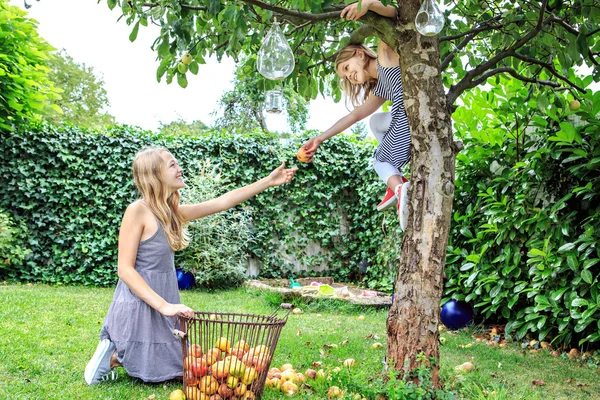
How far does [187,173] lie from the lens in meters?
7.13

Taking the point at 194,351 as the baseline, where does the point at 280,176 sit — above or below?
above

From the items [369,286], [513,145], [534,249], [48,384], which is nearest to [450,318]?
[534,249]

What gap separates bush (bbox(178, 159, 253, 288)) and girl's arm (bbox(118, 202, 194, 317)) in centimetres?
363

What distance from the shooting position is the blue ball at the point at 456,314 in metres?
4.51

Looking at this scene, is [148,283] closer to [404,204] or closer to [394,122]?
[404,204]

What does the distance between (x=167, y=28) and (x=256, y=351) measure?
1.66 m

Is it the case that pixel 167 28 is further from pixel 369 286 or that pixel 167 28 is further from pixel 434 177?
pixel 369 286

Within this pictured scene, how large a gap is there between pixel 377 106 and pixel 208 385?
64.2 inches

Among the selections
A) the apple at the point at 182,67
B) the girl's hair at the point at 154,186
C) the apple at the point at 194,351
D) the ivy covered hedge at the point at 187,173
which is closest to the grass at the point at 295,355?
the apple at the point at 194,351

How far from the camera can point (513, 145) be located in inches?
170

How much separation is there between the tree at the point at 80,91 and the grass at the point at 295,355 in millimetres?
18531

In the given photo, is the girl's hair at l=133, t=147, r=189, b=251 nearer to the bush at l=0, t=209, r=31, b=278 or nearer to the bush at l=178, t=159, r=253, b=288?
the bush at l=178, t=159, r=253, b=288

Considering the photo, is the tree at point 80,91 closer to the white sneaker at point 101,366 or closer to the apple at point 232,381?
the white sneaker at point 101,366

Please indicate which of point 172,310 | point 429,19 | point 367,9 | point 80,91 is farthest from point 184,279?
point 80,91
